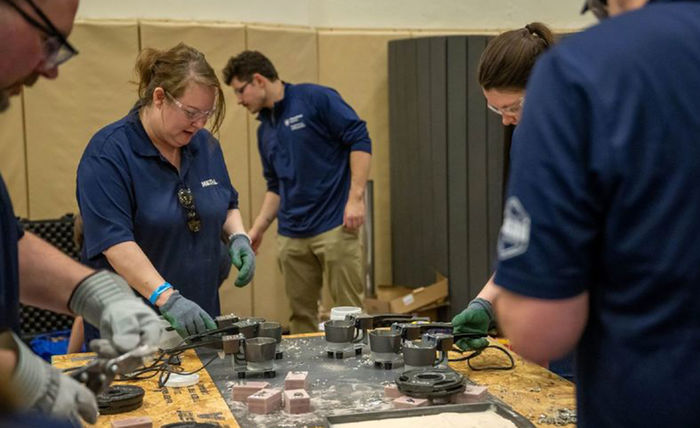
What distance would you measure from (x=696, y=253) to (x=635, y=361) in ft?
0.55

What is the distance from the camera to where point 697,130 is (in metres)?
1.00

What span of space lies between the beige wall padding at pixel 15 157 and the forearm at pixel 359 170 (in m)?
1.99

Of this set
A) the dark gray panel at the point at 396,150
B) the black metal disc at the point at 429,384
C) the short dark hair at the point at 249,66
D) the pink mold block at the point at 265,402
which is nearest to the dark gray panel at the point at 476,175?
the dark gray panel at the point at 396,150

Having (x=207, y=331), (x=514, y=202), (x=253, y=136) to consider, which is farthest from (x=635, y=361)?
(x=253, y=136)

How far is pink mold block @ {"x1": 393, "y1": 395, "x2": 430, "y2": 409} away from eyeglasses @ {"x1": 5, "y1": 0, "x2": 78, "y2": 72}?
1.05 metres

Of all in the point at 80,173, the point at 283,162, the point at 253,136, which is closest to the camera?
the point at 80,173

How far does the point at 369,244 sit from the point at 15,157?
7.65ft

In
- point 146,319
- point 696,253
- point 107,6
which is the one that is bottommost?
point 146,319

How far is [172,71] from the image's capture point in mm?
2604

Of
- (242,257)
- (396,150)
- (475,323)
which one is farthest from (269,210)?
(475,323)

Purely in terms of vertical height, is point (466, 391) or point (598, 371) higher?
point (598, 371)

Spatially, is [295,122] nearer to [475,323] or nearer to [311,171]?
[311,171]

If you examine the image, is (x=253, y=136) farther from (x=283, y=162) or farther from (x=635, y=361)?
(x=635, y=361)

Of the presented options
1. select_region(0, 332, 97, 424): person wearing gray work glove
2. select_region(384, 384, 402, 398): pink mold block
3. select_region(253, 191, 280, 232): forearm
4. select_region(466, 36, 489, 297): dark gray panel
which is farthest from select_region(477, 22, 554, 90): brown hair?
select_region(466, 36, 489, 297): dark gray panel
